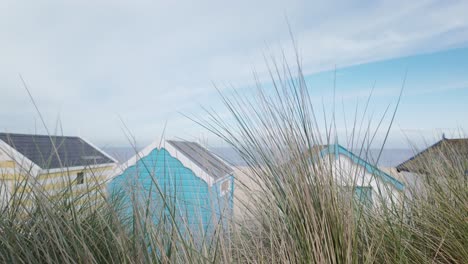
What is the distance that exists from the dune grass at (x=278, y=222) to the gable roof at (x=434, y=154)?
0.59 meters

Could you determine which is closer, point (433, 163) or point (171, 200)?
point (171, 200)

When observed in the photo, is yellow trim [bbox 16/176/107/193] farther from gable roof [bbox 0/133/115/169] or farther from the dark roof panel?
the dark roof panel

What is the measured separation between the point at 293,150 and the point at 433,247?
70 cm

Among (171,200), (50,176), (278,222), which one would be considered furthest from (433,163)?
(50,176)

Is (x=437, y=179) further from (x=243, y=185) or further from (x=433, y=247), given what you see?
(x=243, y=185)

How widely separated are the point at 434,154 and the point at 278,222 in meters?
1.91

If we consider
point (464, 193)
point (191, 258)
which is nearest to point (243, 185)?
point (191, 258)

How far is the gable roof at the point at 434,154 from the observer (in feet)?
6.50

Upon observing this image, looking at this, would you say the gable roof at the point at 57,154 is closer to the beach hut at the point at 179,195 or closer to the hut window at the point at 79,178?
the hut window at the point at 79,178

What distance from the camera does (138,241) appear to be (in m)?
0.65

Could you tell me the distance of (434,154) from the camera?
2180 mm

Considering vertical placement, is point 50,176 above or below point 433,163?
above

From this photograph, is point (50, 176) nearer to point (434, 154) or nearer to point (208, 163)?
point (208, 163)

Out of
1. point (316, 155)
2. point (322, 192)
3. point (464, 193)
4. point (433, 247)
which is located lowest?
point (433, 247)
